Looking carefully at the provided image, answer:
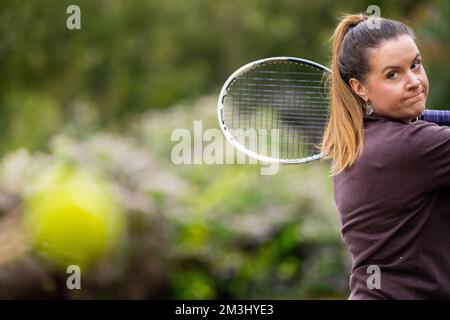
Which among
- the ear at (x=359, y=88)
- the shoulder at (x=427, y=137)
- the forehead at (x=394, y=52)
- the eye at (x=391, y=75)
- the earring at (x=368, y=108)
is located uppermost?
the forehead at (x=394, y=52)

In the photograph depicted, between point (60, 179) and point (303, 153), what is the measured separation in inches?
138

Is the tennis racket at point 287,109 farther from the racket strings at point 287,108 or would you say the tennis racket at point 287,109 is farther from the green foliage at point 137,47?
the green foliage at point 137,47

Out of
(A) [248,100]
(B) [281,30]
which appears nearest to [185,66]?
(B) [281,30]

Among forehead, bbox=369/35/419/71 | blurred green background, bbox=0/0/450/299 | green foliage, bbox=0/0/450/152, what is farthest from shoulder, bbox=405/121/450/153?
green foliage, bbox=0/0/450/152

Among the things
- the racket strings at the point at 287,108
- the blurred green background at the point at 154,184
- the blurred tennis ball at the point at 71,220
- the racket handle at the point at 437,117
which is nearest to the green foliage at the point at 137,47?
the blurred green background at the point at 154,184

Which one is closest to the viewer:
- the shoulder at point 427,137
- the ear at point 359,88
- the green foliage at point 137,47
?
the shoulder at point 427,137

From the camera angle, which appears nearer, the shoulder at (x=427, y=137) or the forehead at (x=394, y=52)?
the shoulder at (x=427, y=137)

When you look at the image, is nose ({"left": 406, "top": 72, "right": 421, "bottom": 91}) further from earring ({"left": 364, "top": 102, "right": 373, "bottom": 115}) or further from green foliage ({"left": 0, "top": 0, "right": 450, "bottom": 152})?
green foliage ({"left": 0, "top": 0, "right": 450, "bottom": 152})

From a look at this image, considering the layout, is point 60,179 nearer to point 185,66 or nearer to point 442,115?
point 442,115

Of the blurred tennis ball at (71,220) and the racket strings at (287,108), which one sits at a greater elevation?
the racket strings at (287,108)

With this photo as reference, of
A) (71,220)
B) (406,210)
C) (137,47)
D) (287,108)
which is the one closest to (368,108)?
(406,210)

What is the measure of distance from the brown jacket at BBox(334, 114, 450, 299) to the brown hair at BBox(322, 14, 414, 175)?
0.07 meters

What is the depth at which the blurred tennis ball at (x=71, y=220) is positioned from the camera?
6.04 m

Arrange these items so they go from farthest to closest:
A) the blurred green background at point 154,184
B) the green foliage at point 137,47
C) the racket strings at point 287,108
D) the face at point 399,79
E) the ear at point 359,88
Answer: the green foliage at point 137,47, the blurred green background at point 154,184, the racket strings at point 287,108, the ear at point 359,88, the face at point 399,79
